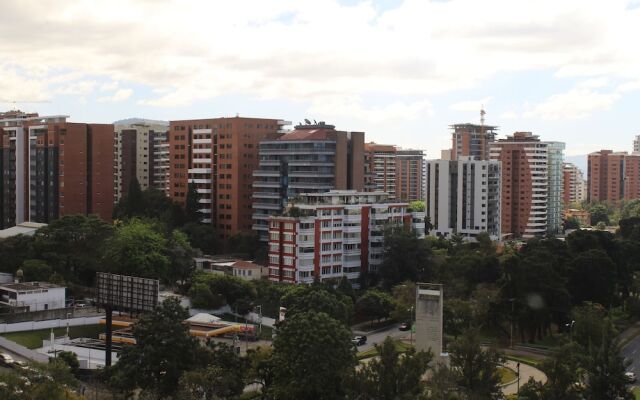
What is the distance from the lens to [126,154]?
98.8 metres

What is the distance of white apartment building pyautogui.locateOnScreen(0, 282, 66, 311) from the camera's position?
51812 mm

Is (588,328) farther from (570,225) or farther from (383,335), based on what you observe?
(570,225)

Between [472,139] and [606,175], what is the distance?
47136mm

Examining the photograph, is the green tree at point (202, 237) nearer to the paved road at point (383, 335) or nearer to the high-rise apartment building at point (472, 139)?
the paved road at point (383, 335)

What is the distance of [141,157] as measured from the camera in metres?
100

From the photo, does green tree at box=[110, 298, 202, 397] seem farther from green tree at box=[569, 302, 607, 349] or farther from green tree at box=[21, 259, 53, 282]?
green tree at box=[21, 259, 53, 282]

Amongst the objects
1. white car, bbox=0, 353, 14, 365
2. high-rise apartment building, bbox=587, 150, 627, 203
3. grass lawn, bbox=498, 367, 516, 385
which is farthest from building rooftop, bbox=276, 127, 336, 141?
high-rise apartment building, bbox=587, 150, 627, 203

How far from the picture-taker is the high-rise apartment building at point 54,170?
83.6m

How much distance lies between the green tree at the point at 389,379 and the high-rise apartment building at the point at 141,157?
70670 millimetres

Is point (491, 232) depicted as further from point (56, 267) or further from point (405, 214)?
point (56, 267)

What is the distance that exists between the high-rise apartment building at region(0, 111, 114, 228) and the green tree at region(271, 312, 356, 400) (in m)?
56.1

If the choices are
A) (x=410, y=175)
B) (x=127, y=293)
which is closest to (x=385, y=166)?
(x=410, y=175)

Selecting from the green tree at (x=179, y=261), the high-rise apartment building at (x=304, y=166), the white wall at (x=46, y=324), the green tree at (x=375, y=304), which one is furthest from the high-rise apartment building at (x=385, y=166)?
the white wall at (x=46, y=324)

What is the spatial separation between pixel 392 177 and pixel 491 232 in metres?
24.7
